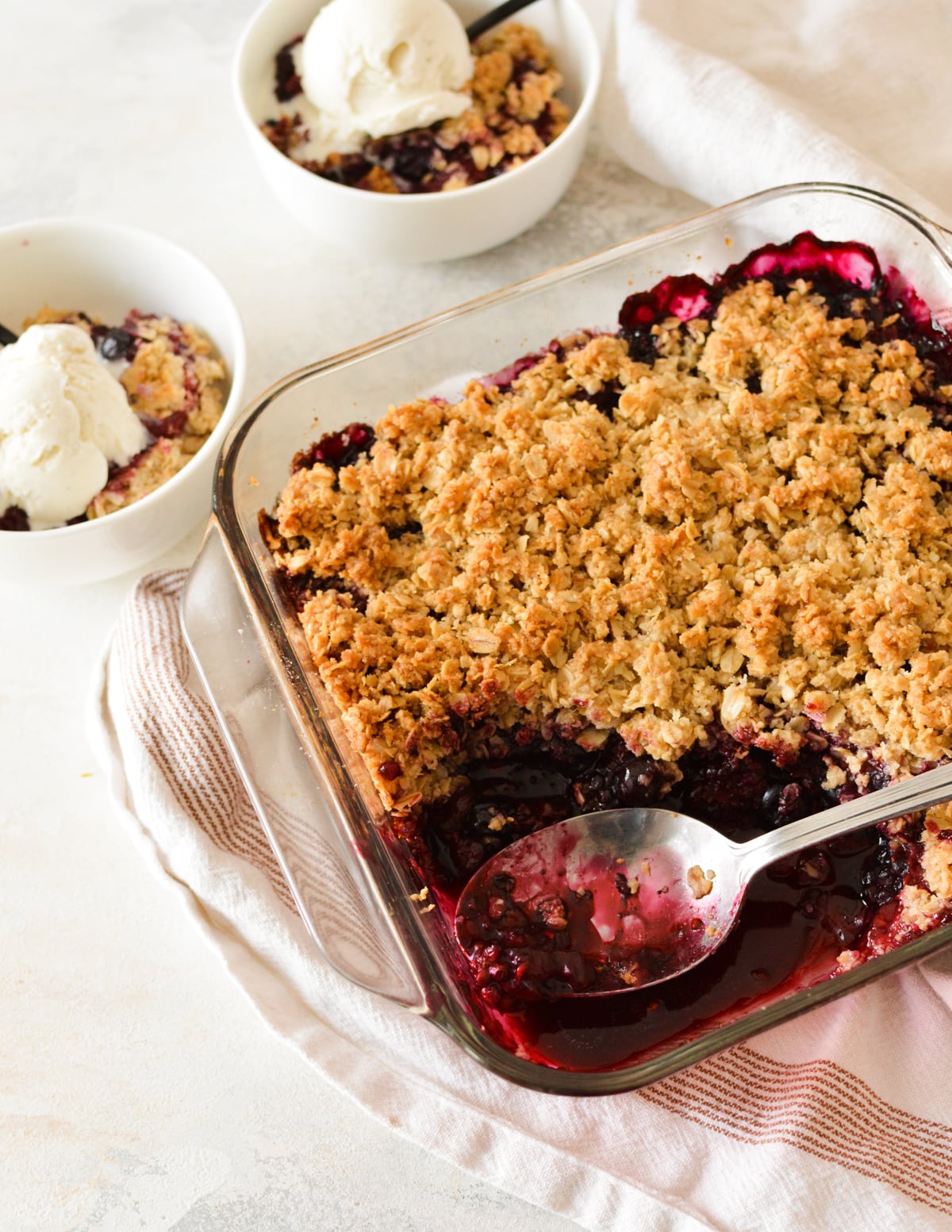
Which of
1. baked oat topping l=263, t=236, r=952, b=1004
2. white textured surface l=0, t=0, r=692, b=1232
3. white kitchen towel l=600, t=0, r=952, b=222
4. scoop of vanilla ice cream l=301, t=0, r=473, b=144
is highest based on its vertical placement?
white kitchen towel l=600, t=0, r=952, b=222

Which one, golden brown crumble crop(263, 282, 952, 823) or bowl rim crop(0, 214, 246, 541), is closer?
golden brown crumble crop(263, 282, 952, 823)

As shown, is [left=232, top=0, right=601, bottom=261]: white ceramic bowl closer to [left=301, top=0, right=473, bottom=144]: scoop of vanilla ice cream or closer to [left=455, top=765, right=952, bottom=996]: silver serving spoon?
[left=301, top=0, right=473, bottom=144]: scoop of vanilla ice cream

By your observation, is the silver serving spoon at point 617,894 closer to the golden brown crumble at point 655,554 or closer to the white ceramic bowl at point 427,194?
the golden brown crumble at point 655,554

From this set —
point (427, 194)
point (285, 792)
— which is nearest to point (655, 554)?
point (285, 792)

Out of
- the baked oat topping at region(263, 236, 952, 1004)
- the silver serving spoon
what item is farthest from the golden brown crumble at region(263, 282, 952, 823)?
the silver serving spoon

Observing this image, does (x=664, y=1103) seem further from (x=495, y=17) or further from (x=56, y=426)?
(x=495, y=17)
